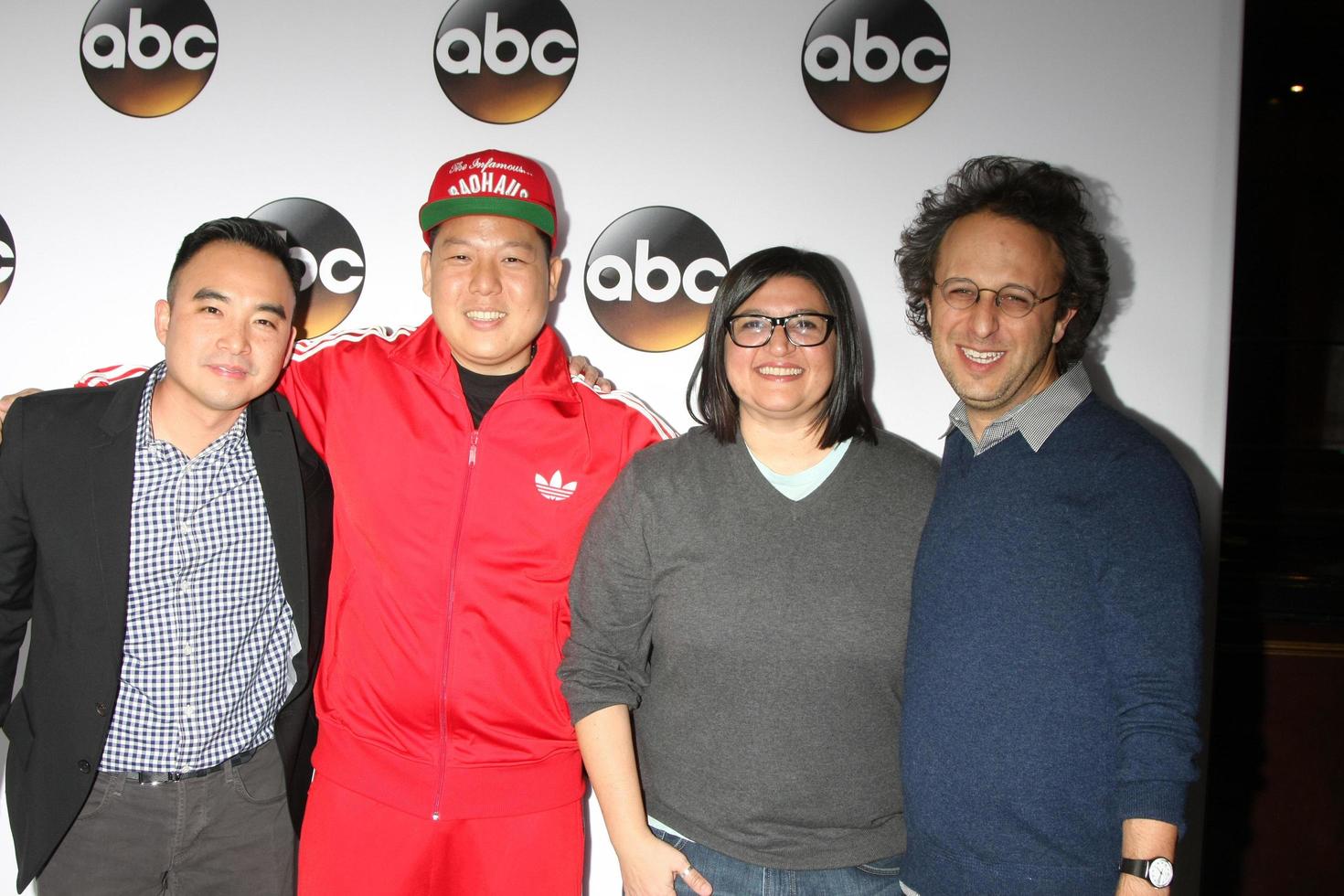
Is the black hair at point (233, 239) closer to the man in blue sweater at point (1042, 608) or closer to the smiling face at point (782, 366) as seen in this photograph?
the smiling face at point (782, 366)

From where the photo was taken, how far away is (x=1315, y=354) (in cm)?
326

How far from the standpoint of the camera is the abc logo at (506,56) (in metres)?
2.17

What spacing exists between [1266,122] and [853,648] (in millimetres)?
3026

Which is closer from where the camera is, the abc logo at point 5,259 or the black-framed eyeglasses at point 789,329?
the black-framed eyeglasses at point 789,329

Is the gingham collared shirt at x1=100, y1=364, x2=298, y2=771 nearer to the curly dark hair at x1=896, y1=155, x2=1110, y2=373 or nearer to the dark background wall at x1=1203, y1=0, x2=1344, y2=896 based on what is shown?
the curly dark hair at x1=896, y1=155, x2=1110, y2=373

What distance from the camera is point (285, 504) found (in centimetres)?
169

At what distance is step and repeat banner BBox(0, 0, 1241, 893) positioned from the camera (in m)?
2.09

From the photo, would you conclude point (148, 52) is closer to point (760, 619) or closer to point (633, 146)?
point (633, 146)

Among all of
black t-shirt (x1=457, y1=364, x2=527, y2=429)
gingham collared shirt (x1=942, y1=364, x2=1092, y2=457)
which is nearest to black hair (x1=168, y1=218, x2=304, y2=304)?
black t-shirt (x1=457, y1=364, x2=527, y2=429)

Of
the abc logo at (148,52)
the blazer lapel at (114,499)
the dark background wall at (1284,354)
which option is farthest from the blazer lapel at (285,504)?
the dark background wall at (1284,354)

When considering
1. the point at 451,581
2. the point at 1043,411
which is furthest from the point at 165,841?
the point at 1043,411

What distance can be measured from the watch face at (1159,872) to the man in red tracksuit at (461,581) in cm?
102

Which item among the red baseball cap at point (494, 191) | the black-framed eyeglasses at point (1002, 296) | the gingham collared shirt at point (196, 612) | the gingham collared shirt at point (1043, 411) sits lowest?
the gingham collared shirt at point (196, 612)

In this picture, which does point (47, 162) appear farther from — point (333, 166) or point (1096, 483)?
point (1096, 483)
